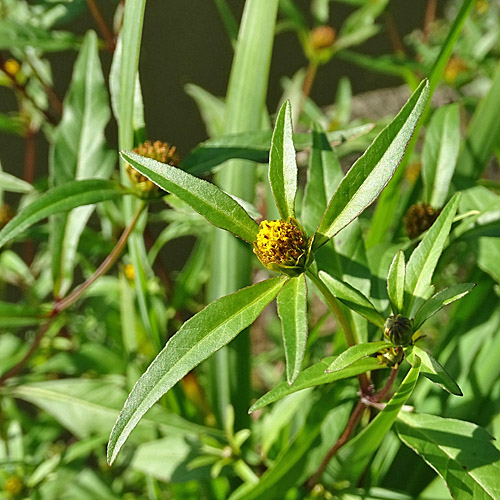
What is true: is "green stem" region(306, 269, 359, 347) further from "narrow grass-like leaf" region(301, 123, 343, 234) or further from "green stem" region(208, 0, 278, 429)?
"green stem" region(208, 0, 278, 429)

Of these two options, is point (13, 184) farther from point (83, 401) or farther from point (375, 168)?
point (375, 168)

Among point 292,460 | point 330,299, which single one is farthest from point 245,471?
point 330,299

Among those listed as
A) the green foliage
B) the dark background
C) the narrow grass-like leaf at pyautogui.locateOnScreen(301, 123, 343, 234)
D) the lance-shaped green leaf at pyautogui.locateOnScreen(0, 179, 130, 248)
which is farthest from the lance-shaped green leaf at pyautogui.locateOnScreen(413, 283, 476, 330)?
the dark background

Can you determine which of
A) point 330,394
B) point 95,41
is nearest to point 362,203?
point 330,394

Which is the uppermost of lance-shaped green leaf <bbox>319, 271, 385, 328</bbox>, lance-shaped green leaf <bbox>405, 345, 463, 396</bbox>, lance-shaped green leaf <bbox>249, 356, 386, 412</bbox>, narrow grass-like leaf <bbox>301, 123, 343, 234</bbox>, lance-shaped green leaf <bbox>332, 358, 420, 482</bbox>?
narrow grass-like leaf <bbox>301, 123, 343, 234</bbox>

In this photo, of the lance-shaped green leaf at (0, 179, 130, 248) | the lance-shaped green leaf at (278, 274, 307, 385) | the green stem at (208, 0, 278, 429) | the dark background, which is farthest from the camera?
the dark background

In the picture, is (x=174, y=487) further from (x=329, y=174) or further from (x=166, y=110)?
(x=166, y=110)
